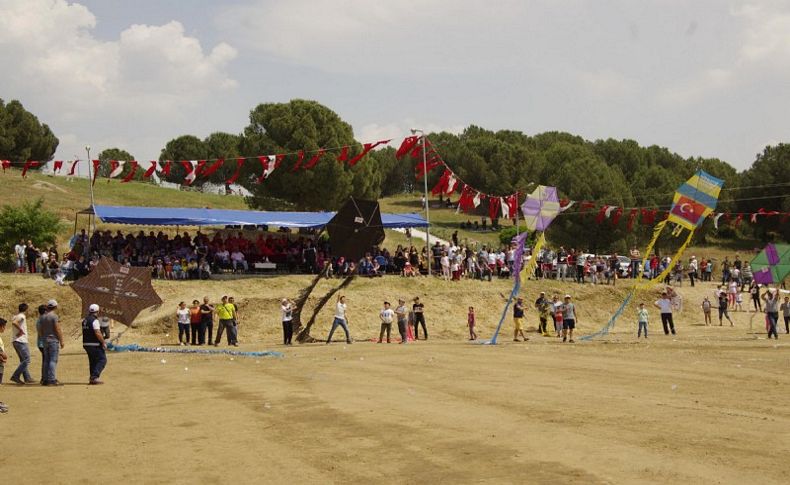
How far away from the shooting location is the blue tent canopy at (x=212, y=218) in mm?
34938

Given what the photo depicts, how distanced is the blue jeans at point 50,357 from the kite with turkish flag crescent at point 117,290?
21.4 ft

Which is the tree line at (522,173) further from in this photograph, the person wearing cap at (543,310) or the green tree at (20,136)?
the person wearing cap at (543,310)

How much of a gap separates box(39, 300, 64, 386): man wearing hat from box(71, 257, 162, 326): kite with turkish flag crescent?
6.47m

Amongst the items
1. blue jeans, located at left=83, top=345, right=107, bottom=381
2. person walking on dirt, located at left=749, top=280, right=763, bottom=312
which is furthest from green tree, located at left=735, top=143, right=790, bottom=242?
blue jeans, located at left=83, top=345, right=107, bottom=381

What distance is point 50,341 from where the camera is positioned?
664 inches

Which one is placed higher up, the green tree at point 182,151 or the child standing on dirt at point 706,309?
the green tree at point 182,151

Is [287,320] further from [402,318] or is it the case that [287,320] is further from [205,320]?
[402,318]

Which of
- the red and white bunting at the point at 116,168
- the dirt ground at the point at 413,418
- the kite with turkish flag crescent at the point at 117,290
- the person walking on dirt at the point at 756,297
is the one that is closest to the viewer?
the dirt ground at the point at 413,418

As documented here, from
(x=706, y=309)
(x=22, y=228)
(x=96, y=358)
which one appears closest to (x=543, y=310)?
(x=706, y=309)

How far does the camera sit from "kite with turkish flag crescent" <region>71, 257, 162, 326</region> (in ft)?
77.4

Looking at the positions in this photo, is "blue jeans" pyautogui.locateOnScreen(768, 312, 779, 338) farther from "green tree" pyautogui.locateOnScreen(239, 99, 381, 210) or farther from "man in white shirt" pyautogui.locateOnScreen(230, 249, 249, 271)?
"green tree" pyautogui.locateOnScreen(239, 99, 381, 210)

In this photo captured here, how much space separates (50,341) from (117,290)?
722 cm

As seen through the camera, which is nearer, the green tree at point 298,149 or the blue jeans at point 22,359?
the blue jeans at point 22,359

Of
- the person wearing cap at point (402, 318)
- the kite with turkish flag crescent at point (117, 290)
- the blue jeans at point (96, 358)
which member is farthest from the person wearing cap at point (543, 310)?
the blue jeans at point (96, 358)
